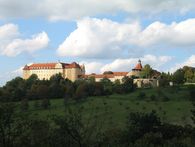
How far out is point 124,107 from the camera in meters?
103

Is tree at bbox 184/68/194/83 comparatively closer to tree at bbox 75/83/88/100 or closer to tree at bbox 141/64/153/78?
tree at bbox 141/64/153/78

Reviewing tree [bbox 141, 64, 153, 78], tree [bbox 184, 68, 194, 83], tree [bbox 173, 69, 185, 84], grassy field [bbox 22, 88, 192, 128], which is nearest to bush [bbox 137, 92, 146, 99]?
grassy field [bbox 22, 88, 192, 128]

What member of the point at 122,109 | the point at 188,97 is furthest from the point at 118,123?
the point at 188,97

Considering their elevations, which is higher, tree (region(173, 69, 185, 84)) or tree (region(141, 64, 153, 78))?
tree (region(141, 64, 153, 78))

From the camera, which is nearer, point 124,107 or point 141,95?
point 124,107

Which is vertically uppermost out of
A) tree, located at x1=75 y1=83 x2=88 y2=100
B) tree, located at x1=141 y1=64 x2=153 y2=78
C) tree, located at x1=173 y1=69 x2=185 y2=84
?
tree, located at x1=141 y1=64 x2=153 y2=78

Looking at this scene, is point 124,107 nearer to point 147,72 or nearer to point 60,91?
point 60,91

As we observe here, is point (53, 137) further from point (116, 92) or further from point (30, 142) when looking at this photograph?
point (116, 92)

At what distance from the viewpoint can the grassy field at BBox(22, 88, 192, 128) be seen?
88938 millimetres

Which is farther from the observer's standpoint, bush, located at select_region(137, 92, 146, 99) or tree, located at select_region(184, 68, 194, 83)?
tree, located at select_region(184, 68, 194, 83)

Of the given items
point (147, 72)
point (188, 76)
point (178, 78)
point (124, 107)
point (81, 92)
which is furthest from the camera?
point (147, 72)

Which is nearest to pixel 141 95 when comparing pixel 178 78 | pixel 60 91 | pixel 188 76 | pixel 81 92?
pixel 81 92

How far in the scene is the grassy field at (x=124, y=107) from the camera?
88938 millimetres

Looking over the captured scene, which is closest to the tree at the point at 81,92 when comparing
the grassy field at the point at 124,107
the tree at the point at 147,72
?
the grassy field at the point at 124,107
